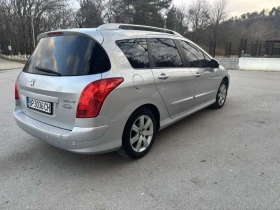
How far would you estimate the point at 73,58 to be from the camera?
8.23ft

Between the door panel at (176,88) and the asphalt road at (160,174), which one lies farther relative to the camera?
the door panel at (176,88)

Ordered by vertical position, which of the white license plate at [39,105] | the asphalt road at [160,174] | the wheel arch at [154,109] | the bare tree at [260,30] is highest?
the bare tree at [260,30]

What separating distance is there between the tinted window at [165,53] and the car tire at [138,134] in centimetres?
80

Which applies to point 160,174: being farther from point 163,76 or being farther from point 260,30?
point 260,30

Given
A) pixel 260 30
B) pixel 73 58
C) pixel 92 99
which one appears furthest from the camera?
pixel 260 30

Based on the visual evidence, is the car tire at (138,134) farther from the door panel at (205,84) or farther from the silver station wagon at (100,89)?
the door panel at (205,84)

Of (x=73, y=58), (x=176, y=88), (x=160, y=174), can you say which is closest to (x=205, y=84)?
(x=176, y=88)

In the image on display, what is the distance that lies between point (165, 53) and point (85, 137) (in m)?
1.84

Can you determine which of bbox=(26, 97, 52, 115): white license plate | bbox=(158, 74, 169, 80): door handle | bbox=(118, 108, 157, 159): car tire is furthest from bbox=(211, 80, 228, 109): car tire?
bbox=(26, 97, 52, 115): white license plate

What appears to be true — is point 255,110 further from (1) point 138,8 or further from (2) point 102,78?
(1) point 138,8

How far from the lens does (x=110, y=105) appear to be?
2459 millimetres

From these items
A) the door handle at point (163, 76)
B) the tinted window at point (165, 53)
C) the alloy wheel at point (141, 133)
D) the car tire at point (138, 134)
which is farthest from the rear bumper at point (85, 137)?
the tinted window at point (165, 53)

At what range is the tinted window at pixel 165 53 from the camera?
10.6 ft

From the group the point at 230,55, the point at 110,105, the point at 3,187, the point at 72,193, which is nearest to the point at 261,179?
the point at 110,105
